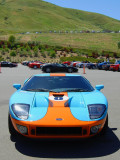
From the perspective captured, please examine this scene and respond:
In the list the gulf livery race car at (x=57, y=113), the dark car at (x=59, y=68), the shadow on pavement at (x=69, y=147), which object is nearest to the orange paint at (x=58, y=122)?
the gulf livery race car at (x=57, y=113)

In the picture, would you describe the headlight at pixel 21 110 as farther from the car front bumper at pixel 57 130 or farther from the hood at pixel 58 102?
the car front bumper at pixel 57 130

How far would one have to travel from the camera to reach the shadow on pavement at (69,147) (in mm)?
4566

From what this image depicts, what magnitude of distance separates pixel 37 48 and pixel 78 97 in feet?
270

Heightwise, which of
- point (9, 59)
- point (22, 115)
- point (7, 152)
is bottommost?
point (9, 59)

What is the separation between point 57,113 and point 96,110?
0.70 m

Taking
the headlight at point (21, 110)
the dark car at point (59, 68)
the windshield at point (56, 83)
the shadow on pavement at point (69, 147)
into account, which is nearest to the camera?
the shadow on pavement at point (69, 147)

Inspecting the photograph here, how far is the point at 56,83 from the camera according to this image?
6898mm

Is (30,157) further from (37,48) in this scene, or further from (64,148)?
(37,48)

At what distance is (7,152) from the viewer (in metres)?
4.69

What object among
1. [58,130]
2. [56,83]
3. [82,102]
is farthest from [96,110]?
[56,83]

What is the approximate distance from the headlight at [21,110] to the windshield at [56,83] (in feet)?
3.34

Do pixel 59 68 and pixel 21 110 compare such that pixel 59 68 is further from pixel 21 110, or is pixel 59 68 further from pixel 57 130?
pixel 57 130

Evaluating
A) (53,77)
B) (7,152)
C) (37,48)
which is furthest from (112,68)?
(37,48)

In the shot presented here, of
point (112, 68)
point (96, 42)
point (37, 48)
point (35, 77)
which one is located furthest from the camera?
point (96, 42)
